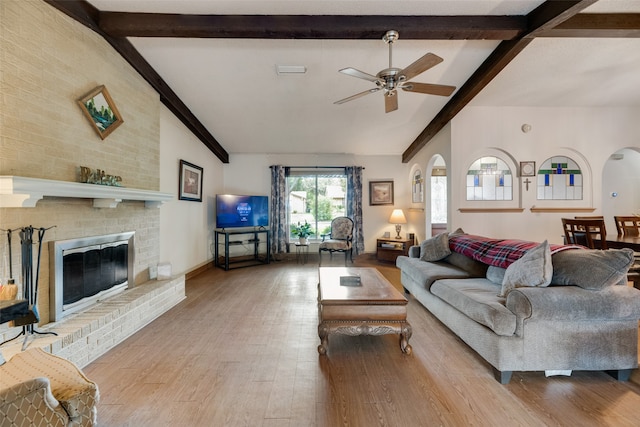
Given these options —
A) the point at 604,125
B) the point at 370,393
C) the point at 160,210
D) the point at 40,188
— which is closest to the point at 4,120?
the point at 40,188

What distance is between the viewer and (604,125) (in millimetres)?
4859

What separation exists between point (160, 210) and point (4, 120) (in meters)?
→ 2.25

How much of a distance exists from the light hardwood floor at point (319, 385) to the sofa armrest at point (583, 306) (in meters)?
0.50

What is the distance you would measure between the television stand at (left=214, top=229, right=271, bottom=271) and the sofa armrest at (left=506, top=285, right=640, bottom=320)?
495 centimetres

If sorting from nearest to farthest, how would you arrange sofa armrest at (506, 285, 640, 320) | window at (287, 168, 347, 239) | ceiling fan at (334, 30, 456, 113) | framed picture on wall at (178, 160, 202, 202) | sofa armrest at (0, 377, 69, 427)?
sofa armrest at (0, 377, 69, 427) < sofa armrest at (506, 285, 640, 320) < ceiling fan at (334, 30, 456, 113) < framed picture on wall at (178, 160, 202, 202) < window at (287, 168, 347, 239)

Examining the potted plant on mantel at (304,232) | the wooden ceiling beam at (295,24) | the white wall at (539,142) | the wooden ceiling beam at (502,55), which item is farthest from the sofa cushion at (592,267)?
the potted plant on mantel at (304,232)

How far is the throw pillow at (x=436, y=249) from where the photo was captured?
12.3ft

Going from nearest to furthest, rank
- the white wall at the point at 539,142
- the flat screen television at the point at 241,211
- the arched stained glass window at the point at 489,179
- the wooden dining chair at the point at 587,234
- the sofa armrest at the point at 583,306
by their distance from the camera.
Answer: the sofa armrest at the point at 583,306 < the wooden dining chair at the point at 587,234 < the white wall at the point at 539,142 < the arched stained glass window at the point at 489,179 < the flat screen television at the point at 241,211

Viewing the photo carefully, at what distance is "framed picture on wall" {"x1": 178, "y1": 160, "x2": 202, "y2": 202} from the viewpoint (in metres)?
4.73

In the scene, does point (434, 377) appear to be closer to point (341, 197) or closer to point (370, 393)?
point (370, 393)

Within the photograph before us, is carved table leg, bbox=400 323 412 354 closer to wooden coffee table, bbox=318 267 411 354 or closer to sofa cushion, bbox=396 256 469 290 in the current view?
wooden coffee table, bbox=318 267 411 354

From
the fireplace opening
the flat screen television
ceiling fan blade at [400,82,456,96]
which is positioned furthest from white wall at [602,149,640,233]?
the fireplace opening

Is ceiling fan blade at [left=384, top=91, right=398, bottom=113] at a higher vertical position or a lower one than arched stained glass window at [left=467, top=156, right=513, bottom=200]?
higher

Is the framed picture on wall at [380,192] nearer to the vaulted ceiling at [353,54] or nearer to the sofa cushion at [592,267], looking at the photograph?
the vaulted ceiling at [353,54]
